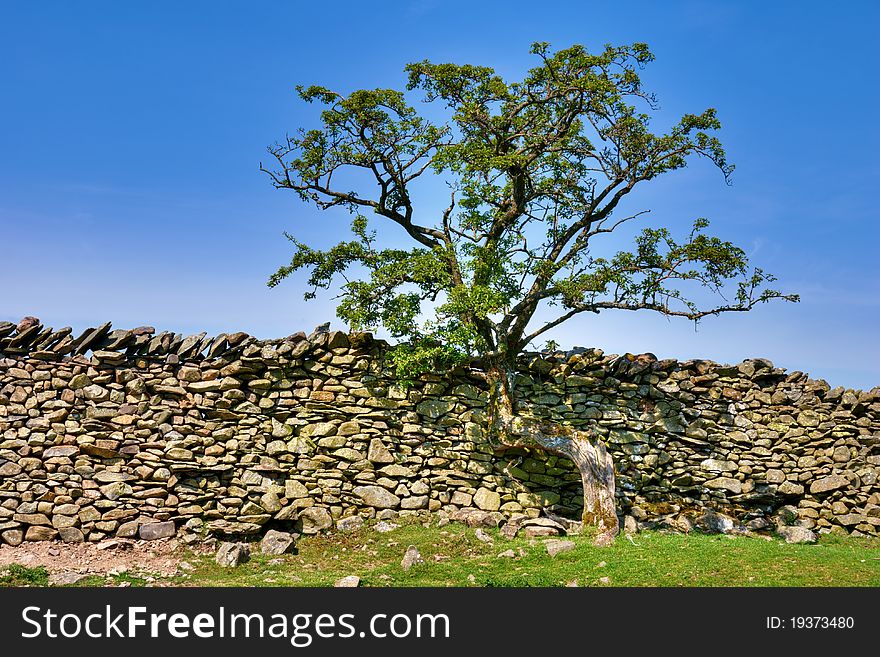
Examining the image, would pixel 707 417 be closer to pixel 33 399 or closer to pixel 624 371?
pixel 624 371

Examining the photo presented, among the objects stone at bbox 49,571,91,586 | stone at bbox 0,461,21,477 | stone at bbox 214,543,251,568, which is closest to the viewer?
stone at bbox 49,571,91,586

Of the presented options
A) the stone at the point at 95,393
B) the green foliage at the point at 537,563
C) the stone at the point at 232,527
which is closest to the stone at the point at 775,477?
the green foliage at the point at 537,563

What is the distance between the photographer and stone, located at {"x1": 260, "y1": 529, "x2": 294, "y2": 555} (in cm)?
1142

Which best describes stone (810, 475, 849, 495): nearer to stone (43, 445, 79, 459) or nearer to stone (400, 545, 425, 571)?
stone (400, 545, 425, 571)

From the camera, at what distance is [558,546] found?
10750 millimetres

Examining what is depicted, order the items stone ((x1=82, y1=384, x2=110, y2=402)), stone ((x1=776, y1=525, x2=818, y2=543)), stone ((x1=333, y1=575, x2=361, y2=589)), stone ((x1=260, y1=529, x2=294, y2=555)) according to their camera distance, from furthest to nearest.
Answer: stone ((x1=776, y1=525, x2=818, y2=543))
stone ((x1=82, y1=384, x2=110, y2=402))
stone ((x1=260, y1=529, x2=294, y2=555))
stone ((x1=333, y1=575, x2=361, y2=589))

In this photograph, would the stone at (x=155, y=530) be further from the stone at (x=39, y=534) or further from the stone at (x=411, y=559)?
the stone at (x=411, y=559)

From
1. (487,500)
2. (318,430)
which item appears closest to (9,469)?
(318,430)

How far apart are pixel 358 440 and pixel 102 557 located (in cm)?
424

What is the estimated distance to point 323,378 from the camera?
43.9 ft

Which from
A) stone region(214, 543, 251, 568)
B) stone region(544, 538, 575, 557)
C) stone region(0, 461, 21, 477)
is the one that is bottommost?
stone region(214, 543, 251, 568)

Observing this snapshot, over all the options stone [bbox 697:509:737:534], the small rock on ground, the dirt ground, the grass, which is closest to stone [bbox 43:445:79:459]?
the dirt ground

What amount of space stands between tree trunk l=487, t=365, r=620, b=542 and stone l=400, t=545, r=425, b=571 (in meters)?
3.08

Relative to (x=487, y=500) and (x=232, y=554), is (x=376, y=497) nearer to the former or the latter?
(x=487, y=500)
